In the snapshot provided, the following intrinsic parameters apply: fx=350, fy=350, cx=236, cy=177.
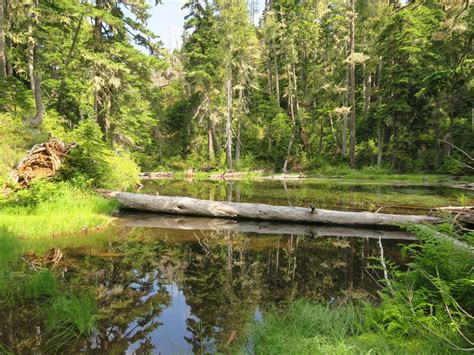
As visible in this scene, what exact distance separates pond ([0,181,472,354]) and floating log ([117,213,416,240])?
57 millimetres

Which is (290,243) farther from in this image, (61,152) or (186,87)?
(186,87)

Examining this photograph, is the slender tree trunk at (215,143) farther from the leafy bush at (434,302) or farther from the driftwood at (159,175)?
the leafy bush at (434,302)

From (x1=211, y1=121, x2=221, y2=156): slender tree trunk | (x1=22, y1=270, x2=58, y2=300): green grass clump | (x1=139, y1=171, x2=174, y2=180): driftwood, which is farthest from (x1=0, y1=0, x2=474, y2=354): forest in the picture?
(x1=211, y1=121, x2=221, y2=156): slender tree trunk

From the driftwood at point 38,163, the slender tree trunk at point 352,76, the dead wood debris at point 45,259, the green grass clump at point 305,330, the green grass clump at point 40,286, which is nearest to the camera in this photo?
the green grass clump at point 305,330

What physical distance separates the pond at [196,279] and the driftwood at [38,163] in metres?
3.45

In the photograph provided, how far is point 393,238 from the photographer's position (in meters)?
8.93

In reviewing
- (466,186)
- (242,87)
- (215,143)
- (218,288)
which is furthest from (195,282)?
(215,143)

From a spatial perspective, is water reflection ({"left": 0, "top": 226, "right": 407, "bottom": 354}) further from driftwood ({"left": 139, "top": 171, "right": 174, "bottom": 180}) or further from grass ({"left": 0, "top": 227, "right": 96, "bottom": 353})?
driftwood ({"left": 139, "top": 171, "right": 174, "bottom": 180})

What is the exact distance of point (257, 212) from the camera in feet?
36.0

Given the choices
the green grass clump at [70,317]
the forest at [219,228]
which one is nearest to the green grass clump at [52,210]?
the forest at [219,228]

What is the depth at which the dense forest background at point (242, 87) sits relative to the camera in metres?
17.3

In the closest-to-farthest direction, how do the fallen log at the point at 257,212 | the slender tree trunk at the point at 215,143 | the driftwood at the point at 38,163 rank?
the fallen log at the point at 257,212 < the driftwood at the point at 38,163 < the slender tree trunk at the point at 215,143

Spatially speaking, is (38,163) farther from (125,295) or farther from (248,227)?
(125,295)

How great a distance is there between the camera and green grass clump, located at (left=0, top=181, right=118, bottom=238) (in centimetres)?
822
